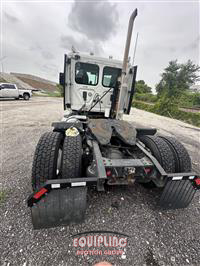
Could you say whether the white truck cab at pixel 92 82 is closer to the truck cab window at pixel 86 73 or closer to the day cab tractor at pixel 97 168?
the truck cab window at pixel 86 73

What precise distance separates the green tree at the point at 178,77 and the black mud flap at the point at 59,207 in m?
24.6

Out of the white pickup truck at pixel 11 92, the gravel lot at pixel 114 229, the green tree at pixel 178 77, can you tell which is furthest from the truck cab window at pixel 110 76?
the green tree at pixel 178 77

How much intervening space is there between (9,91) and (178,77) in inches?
1133

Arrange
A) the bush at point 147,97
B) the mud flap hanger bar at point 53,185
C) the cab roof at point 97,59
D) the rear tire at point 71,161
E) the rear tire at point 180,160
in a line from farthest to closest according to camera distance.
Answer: the bush at point 147,97 < the cab roof at point 97,59 < the rear tire at point 180,160 < the rear tire at point 71,161 < the mud flap hanger bar at point 53,185

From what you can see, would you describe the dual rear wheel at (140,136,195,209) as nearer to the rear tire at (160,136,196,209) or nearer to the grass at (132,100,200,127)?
the rear tire at (160,136,196,209)

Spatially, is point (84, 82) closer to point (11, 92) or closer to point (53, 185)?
point (53, 185)

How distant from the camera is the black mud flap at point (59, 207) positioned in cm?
127

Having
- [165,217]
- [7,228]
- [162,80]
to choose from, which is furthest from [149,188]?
[162,80]

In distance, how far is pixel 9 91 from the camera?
1388 centimetres

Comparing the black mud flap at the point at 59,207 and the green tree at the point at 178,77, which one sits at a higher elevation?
the green tree at the point at 178,77

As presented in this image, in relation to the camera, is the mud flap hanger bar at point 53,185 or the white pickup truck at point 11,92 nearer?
the mud flap hanger bar at point 53,185

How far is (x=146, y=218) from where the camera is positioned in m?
1.66

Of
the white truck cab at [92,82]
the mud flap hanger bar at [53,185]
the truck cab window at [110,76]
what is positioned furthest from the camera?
the truck cab window at [110,76]

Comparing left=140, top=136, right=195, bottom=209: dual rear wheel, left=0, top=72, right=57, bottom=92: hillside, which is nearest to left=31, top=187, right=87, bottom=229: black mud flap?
left=140, top=136, right=195, bottom=209: dual rear wheel
